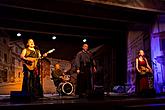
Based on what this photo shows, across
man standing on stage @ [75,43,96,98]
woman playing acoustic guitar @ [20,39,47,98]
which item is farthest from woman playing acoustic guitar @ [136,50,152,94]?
woman playing acoustic guitar @ [20,39,47,98]

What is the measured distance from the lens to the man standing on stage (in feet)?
24.1

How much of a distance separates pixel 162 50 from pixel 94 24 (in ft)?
8.74

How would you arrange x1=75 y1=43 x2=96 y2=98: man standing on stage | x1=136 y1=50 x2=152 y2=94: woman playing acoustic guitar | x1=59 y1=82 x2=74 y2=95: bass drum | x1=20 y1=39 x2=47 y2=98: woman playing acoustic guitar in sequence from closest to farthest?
x1=20 y1=39 x2=47 y2=98: woman playing acoustic guitar → x1=75 y1=43 x2=96 y2=98: man standing on stage → x1=136 y1=50 x2=152 y2=94: woman playing acoustic guitar → x1=59 y1=82 x2=74 y2=95: bass drum

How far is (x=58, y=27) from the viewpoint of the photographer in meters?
9.72

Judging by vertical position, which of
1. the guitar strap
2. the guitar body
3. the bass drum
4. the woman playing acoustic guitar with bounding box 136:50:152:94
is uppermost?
the guitar strap

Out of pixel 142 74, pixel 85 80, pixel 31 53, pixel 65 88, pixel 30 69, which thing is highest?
pixel 31 53

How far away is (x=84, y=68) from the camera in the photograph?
24.3ft

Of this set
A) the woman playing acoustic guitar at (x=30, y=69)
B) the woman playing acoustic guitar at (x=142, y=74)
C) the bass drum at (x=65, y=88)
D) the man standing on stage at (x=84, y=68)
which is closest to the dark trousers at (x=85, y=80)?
the man standing on stage at (x=84, y=68)

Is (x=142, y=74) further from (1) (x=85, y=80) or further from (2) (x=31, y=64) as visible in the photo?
(2) (x=31, y=64)

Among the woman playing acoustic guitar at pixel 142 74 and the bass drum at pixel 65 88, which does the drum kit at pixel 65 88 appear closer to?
the bass drum at pixel 65 88

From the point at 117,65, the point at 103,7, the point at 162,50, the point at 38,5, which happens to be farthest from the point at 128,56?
the point at 38,5

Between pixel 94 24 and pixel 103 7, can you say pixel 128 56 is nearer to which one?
pixel 94 24

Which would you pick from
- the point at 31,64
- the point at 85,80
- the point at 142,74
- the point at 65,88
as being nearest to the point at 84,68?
the point at 85,80

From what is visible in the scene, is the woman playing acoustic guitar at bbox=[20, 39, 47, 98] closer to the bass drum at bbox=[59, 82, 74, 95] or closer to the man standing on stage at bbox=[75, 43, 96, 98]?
the man standing on stage at bbox=[75, 43, 96, 98]
